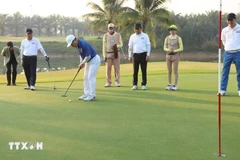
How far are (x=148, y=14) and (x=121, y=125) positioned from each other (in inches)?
1268

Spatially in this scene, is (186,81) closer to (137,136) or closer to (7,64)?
(7,64)

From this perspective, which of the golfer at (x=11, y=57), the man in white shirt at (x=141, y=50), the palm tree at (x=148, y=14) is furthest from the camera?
the palm tree at (x=148, y=14)

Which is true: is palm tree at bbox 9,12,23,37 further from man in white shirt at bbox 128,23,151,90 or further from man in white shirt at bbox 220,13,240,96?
man in white shirt at bbox 220,13,240,96

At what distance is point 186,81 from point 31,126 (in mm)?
7370

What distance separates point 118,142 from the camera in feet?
15.6

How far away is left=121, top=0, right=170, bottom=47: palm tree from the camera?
37062mm

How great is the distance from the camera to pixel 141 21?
37.6 metres

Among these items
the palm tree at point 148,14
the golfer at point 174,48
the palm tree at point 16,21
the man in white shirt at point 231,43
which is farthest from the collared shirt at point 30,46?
the palm tree at point 16,21

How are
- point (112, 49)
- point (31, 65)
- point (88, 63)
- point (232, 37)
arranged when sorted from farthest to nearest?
point (112, 49), point (31, 65), point (232, 37), point (88, 63)

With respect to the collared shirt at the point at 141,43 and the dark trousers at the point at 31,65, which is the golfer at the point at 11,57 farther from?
the collared shirt at the point at 141,43

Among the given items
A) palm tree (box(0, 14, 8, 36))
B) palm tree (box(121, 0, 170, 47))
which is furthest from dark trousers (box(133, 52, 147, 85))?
palm tree (box(0, 14, 8, 36))

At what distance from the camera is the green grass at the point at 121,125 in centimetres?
434

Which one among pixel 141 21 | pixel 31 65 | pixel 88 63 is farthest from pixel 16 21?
pixel 88 63

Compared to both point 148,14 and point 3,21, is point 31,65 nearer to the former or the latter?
point 148,14
